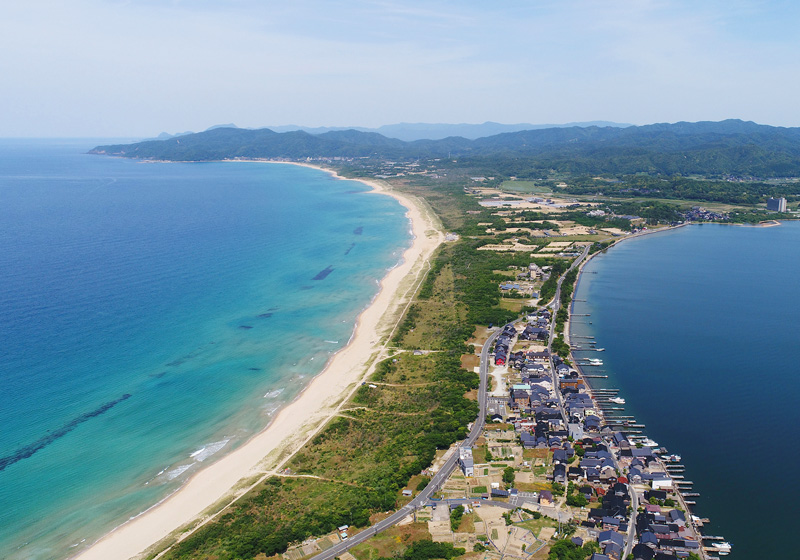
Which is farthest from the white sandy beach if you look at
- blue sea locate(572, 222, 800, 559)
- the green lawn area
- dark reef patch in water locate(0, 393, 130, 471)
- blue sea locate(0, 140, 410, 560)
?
the green lawn area

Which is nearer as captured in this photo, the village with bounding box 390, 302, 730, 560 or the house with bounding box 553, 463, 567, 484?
the village with bounding box 390, 302, 730, 560

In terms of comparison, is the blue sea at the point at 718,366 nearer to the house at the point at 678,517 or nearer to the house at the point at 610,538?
the house at the point at 678,517

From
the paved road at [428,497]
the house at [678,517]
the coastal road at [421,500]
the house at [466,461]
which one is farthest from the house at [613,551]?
the house at [466,461]

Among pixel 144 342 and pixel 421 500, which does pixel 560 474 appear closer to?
pixel 421 500

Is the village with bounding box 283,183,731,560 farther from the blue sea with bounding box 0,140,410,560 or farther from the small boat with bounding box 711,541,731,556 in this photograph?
the blue sea with bounding box 0,140,410,560

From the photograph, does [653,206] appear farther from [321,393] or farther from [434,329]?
[321,393]

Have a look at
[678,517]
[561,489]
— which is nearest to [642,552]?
[678,517]
